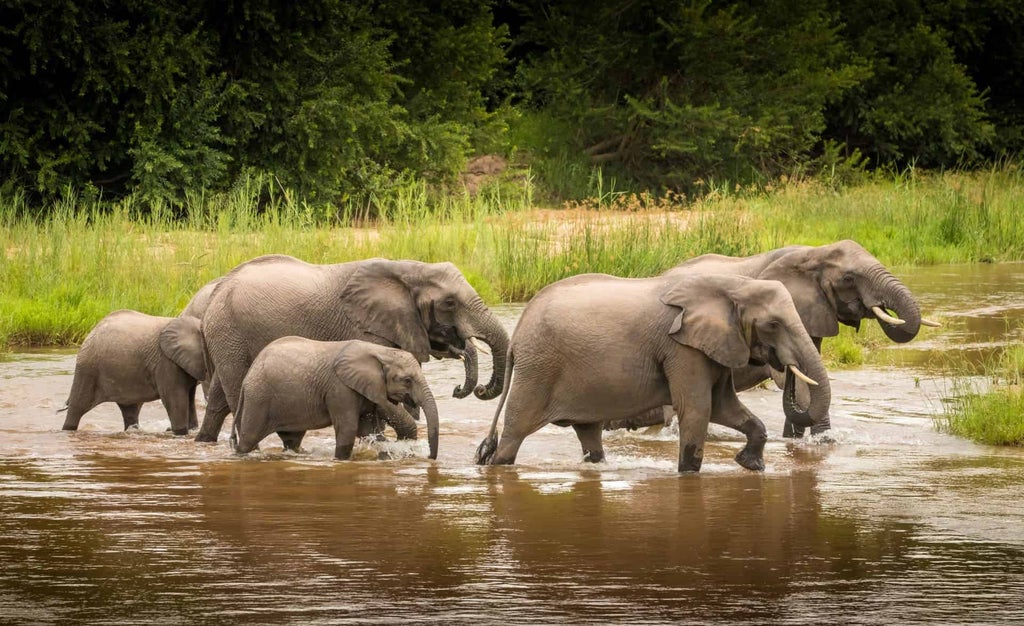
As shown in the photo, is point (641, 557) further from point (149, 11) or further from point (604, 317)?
point (149, 11)

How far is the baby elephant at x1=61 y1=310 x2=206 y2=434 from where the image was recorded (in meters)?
11.8

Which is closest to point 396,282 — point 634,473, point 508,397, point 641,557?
point 508,397

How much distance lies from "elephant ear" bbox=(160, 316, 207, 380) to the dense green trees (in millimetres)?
11809

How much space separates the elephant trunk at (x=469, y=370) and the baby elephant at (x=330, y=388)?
366mm

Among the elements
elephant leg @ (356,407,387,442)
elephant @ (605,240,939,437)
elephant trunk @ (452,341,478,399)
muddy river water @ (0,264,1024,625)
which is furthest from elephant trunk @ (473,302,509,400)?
elephant @ (605,240,939,437)

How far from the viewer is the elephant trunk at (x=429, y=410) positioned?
396 inches

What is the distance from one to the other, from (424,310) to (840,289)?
289 cm

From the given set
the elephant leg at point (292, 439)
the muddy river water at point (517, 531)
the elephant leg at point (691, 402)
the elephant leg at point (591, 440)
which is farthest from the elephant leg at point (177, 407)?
the elephant leg at point (691, 402)

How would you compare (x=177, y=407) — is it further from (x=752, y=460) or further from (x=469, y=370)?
(x=752, y=460)

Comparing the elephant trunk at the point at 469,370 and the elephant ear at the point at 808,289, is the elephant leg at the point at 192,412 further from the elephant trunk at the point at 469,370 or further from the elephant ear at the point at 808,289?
the elephant ear at the point at 808,289

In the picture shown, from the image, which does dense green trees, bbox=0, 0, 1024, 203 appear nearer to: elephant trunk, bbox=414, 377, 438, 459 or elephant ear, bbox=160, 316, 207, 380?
elephant ear, bbox=160, 316, 207, 380

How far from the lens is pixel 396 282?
11.1 meters

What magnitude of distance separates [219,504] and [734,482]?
2843 mm

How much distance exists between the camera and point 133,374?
39.4 ft
